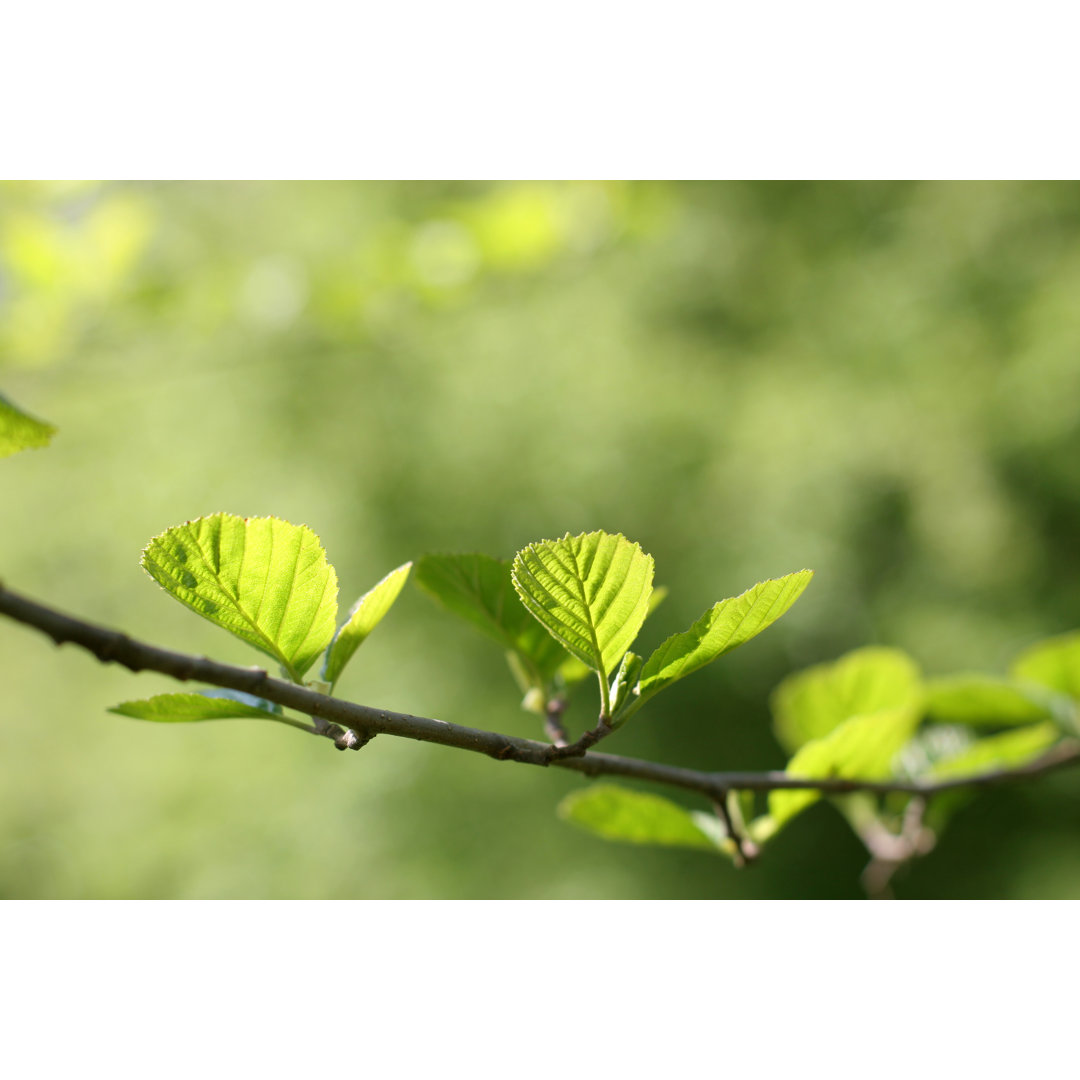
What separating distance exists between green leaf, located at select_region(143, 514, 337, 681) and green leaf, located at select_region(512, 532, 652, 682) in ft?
0.15

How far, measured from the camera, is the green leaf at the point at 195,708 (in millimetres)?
183

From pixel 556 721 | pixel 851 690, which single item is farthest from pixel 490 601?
pixel 851 690

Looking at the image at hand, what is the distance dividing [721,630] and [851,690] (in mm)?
206

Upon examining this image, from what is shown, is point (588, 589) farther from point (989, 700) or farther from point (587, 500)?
point (587, 500)

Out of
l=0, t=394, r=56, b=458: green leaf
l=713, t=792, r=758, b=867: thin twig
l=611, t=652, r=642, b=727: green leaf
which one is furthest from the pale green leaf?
l=0, t=394, r=56, b=458: green leaf

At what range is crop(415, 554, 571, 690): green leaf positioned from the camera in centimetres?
24

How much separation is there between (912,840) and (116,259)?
692 millimetres

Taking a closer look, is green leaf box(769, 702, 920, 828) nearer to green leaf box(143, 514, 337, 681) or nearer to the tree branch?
the tree branch

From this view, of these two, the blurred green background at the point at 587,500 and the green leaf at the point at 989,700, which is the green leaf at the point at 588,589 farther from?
the blurred green background at the point at 587,500

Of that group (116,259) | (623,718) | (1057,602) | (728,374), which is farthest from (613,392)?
(623,718)

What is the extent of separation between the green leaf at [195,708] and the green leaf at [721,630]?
0.28 feet

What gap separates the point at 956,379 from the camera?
1886mm

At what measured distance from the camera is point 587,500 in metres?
1.92

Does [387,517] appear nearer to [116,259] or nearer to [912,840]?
[116,259]
